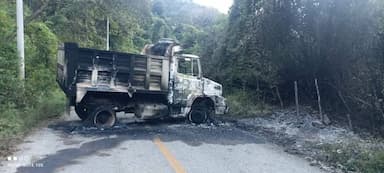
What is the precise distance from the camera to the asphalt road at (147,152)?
24.5 feet

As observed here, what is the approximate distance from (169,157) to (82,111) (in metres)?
5.98

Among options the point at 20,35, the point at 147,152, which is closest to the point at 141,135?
the point at 147,152

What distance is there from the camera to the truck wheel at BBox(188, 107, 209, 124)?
47.6 ft

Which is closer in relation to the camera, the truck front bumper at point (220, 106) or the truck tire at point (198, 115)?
the truck tire at point (198, 115)

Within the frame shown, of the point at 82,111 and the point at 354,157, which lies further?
the point at 82,111

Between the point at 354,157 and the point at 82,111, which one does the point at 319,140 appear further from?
the point at 82,111

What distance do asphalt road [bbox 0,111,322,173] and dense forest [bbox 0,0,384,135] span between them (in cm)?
146

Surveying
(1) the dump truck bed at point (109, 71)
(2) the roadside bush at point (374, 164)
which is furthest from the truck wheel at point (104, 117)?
(2) the roadside bush at point (374, 164)

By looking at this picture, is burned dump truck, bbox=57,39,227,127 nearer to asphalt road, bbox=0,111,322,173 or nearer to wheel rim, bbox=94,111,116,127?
wheel rim, bbox=94,111,116,127

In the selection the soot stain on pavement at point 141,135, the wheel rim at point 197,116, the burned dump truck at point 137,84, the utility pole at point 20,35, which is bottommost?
the soot stain on pavement at point 141,135

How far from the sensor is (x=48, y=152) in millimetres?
8711

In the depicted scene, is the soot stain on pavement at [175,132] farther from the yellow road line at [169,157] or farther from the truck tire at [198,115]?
the yellow road line at [169,157]

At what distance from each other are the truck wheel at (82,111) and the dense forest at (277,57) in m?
1.35

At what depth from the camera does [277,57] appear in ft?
50.1
